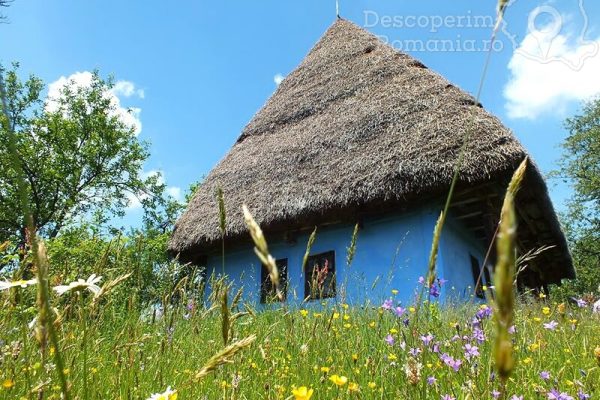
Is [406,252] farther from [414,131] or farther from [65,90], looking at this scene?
[65,90]

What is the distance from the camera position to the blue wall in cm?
677

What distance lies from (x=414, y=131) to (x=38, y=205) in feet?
45.5

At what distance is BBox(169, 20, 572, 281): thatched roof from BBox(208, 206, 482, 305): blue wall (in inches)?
16.8

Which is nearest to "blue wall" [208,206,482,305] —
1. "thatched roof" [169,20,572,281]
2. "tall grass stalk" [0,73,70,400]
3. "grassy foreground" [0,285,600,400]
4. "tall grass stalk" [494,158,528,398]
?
"thatched roof" [169,20,572,281]

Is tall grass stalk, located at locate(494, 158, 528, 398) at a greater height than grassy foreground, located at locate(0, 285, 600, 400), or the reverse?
tall grass stalk, located at locate(494, 158, 528, 398)

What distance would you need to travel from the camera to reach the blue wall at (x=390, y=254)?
6.77m

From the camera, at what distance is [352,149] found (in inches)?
316

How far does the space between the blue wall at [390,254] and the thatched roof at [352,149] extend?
426mm

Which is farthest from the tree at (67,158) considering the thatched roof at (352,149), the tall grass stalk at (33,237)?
the tall grass stalk at (33,237)

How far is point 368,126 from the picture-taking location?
8305mm

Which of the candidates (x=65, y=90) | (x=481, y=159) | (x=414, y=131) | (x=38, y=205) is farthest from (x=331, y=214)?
(x=65, y=90)

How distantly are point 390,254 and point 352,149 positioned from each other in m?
1.98

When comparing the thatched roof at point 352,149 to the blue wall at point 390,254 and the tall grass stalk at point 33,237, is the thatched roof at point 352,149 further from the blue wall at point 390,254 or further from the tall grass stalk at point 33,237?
the tall grass stalk at point 33,237

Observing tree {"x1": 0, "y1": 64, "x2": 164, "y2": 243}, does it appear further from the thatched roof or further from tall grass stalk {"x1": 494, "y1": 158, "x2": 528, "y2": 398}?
tall grass stalk {"x1": 494, "y1": 158, "x2": 528, "y2": 398}
